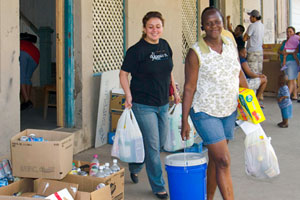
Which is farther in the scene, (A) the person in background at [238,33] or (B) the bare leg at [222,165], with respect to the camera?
(A) the person in background at [238,33]

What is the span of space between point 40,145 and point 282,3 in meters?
17.0

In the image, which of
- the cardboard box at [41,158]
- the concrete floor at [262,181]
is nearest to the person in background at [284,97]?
the concrete floor at [262,181]

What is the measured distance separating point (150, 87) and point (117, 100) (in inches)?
87.9

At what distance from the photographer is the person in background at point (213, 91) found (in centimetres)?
359

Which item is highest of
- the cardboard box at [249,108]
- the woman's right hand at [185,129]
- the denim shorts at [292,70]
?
the denim shorts at [292,70]

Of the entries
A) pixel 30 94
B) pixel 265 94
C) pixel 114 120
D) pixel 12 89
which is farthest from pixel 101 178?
pixel 265 94

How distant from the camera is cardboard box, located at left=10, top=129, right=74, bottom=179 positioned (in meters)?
3.71

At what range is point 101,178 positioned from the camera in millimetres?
3725

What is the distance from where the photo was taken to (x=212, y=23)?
3.62 m

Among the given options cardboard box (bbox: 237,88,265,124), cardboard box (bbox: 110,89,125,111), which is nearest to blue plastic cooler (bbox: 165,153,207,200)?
cardboard box (bbox: 237,88,265,124)

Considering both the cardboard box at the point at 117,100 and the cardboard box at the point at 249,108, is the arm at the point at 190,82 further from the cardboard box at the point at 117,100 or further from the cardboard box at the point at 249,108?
the cardboard box at the point at 117,100

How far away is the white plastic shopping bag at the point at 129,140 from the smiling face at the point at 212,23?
122 centimetres

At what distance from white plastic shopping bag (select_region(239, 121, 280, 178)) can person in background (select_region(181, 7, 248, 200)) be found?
0.20 meters

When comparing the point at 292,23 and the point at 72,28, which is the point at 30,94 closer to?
the point at 72,28
